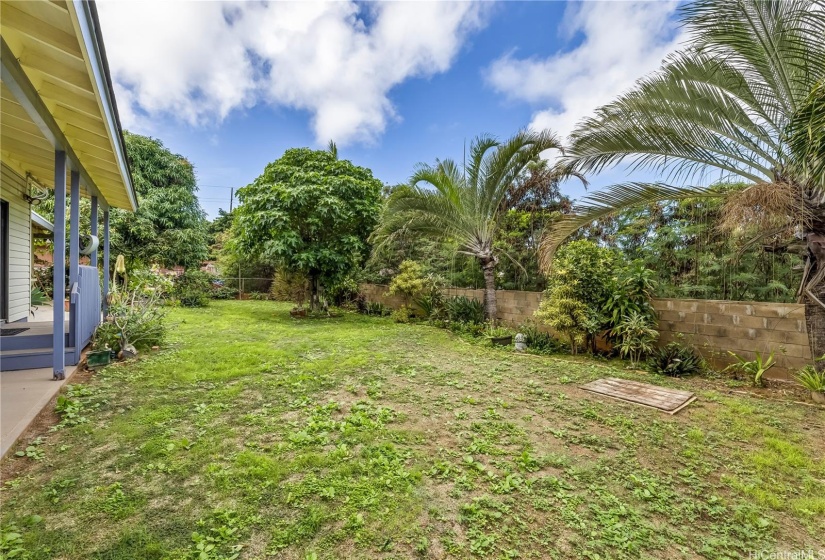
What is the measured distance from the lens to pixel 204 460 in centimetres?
265

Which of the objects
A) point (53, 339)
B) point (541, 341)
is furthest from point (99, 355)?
point (541, 341)

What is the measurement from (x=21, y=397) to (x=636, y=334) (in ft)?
25.3

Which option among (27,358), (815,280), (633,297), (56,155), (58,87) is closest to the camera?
(58,87)

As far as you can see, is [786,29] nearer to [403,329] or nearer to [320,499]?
[320,499]

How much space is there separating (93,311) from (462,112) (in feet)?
33.1

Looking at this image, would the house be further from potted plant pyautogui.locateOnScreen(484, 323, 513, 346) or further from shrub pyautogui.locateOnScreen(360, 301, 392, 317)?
shrub pyautogui.locateOnScreen(360, 301, 392, 317)

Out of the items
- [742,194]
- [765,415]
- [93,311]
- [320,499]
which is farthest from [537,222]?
[93,311]

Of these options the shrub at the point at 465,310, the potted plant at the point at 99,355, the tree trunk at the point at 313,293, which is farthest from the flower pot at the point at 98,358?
the shrub at the point at 465,310

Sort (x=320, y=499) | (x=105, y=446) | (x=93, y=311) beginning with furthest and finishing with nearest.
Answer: (x=93, y=311)
(x=105, y=446)
(x=320, y=499)

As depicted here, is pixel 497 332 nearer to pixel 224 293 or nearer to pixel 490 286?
pixel 490 286

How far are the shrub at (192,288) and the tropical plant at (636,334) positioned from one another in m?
13.9

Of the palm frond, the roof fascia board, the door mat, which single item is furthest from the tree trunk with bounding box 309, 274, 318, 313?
the palm frond

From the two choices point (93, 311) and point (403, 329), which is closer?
point (93, 311)

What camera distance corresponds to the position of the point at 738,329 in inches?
207
